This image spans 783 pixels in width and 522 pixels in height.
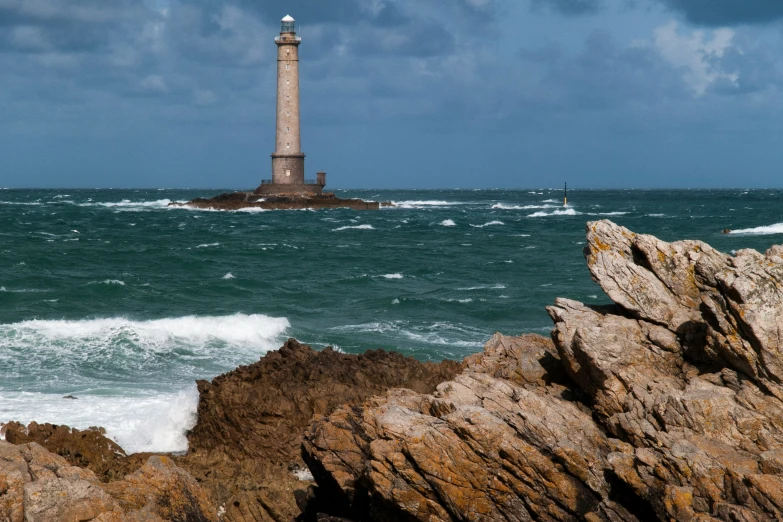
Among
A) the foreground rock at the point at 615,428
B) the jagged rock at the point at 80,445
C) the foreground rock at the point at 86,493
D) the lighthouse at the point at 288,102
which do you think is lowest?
the jagged rock at the point at 80,445

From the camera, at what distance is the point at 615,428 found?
824 centimetres

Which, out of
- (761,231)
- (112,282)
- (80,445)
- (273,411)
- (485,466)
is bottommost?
(761,231)

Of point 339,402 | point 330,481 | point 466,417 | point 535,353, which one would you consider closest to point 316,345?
point 339,402

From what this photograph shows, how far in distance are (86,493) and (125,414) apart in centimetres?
702

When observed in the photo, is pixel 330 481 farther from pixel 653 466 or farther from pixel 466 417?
pixel 653 466

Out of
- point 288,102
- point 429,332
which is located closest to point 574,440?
point 429,332

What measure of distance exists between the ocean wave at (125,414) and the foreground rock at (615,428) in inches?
157

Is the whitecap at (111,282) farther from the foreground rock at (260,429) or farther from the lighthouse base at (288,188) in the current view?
the lighthouse base at (288,188)

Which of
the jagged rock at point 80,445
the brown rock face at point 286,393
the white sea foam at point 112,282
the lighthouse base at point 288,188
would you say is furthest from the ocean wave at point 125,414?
the lighthouse base at point 288,188

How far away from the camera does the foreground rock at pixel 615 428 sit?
23.7 ft

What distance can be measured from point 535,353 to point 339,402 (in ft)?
9.28

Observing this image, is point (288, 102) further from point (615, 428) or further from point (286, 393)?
point (615, 428)

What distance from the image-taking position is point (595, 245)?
35.7 feet

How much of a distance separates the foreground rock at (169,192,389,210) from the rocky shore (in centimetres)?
7333
